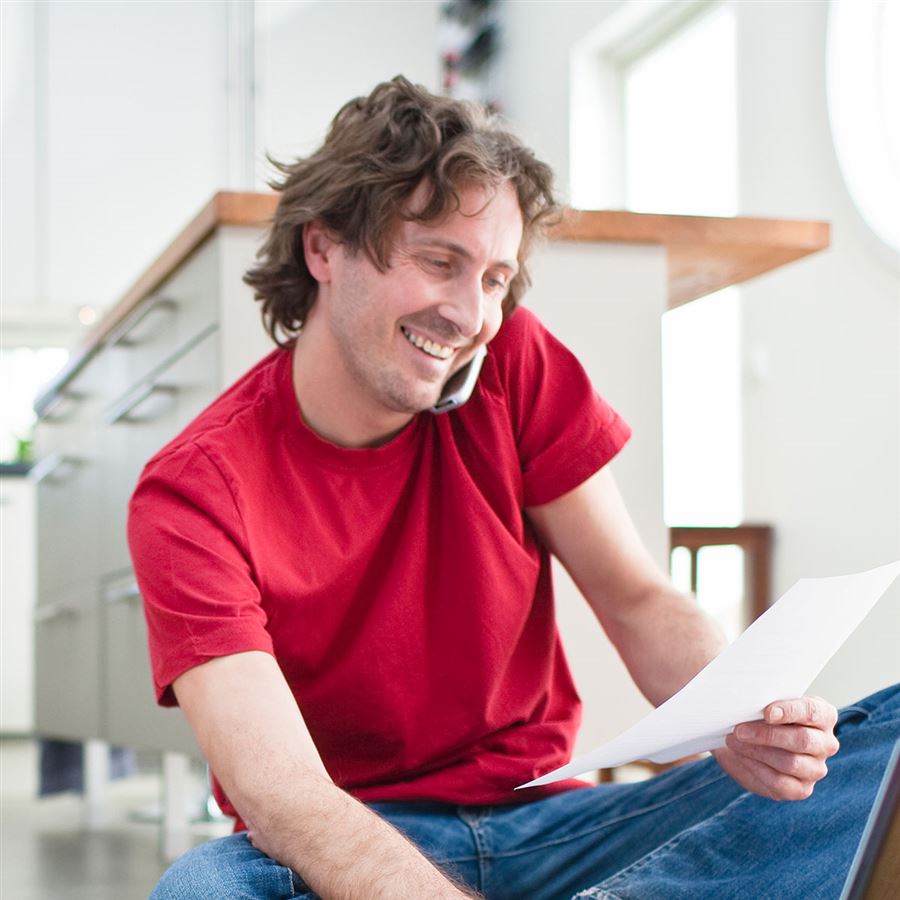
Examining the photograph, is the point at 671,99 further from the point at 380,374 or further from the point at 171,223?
the point at 380,374

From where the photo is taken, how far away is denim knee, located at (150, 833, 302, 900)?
39.2 inches

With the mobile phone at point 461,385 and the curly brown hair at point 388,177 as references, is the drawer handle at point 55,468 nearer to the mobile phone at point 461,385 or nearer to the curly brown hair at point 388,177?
the curly brown hair at point 388,177

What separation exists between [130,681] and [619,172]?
9.94 ft

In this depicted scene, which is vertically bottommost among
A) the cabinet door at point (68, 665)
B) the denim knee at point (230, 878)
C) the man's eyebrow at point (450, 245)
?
the cabinet door at point (68, 665)

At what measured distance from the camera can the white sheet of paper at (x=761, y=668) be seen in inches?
34.7

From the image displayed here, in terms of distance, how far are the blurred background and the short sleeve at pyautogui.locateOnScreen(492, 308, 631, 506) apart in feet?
3.56

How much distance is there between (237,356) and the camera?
1753mm

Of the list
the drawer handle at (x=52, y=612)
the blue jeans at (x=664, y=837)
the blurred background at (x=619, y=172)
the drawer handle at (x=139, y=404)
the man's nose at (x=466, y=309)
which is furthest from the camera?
the blurred background at (x=619, y=172)

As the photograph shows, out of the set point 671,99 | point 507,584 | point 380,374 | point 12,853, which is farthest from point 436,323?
point 671,99

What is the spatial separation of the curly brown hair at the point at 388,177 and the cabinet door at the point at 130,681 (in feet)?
2.64

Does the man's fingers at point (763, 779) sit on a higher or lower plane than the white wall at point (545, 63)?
lower

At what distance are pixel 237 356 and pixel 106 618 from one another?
0.95 meters

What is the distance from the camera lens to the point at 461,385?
1.33 metres

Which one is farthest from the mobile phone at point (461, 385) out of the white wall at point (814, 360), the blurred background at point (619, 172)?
the white wall at point (814, 360)
